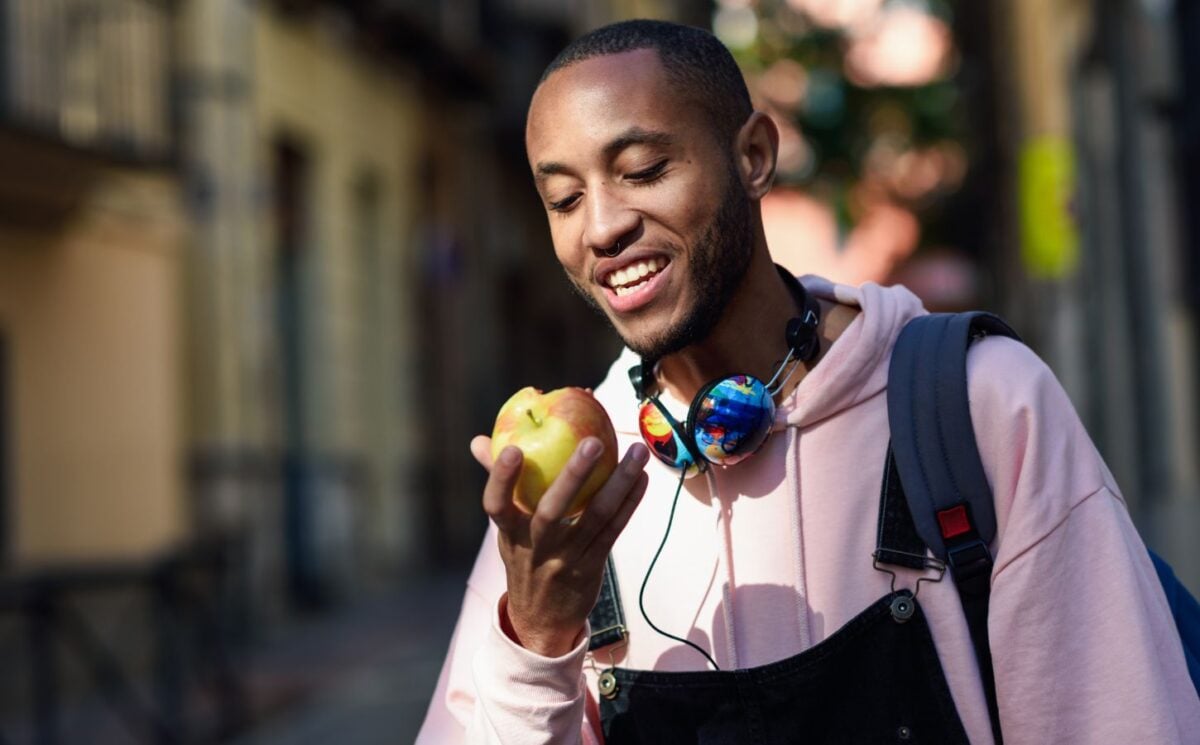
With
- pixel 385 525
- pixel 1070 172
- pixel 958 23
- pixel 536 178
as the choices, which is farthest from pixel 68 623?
pixel 958 23

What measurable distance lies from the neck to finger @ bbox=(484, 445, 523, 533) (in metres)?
0.40

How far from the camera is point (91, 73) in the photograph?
39.2ft

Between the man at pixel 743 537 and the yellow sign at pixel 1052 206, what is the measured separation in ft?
35.9

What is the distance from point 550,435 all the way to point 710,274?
293mm

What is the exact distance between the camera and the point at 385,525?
18.9 metres

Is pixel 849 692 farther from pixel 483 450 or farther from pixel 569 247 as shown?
pixel 569 247

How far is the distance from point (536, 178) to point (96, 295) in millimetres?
10585

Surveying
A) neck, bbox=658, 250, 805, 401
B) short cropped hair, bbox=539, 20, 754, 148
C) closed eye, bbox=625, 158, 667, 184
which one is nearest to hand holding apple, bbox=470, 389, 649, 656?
neck, bbox=658, 250, 805, 401

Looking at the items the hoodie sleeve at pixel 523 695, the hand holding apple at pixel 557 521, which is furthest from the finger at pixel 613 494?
the hoodie sleeve at pixel 523 695

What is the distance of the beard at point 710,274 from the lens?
2256mm

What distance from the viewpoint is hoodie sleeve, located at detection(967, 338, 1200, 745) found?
2.04m

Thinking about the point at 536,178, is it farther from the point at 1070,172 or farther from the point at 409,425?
the point at 409,425

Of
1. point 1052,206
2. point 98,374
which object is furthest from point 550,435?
point 1052,206

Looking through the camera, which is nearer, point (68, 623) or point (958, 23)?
point (68, 623)
